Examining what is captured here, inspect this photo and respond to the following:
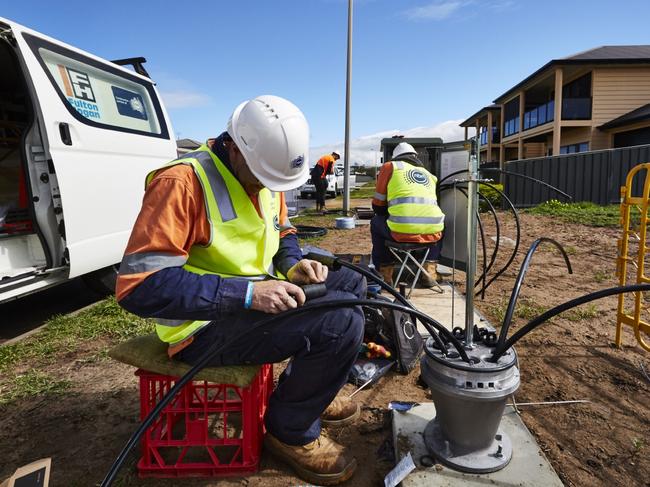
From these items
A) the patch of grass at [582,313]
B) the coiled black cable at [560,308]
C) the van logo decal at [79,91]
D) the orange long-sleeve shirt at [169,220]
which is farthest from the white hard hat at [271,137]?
the patch of grass at [582,313]

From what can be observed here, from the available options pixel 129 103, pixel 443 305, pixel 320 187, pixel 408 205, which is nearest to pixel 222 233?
pixel 408 205

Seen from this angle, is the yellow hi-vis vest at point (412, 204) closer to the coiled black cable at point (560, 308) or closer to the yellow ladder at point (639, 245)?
the yellow ladder at point (639, 245)

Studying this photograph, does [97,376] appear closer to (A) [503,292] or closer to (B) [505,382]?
(B) [505,382]

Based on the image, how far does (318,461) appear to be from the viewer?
73.8 inches

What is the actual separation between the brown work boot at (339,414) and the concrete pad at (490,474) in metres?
0.23

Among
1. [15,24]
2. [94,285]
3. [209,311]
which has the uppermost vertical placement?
[15,24]

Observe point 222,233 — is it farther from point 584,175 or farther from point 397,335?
point 584,175

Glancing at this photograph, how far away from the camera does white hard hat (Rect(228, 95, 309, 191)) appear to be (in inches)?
68.6

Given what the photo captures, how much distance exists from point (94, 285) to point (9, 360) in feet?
4.10

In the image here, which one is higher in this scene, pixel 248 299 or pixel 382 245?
pixel 248 299

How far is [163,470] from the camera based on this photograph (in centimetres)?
190

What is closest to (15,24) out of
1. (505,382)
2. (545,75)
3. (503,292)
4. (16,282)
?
(16,282)

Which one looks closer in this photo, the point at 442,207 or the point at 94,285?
the point at 94,285

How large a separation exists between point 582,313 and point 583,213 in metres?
6.99
